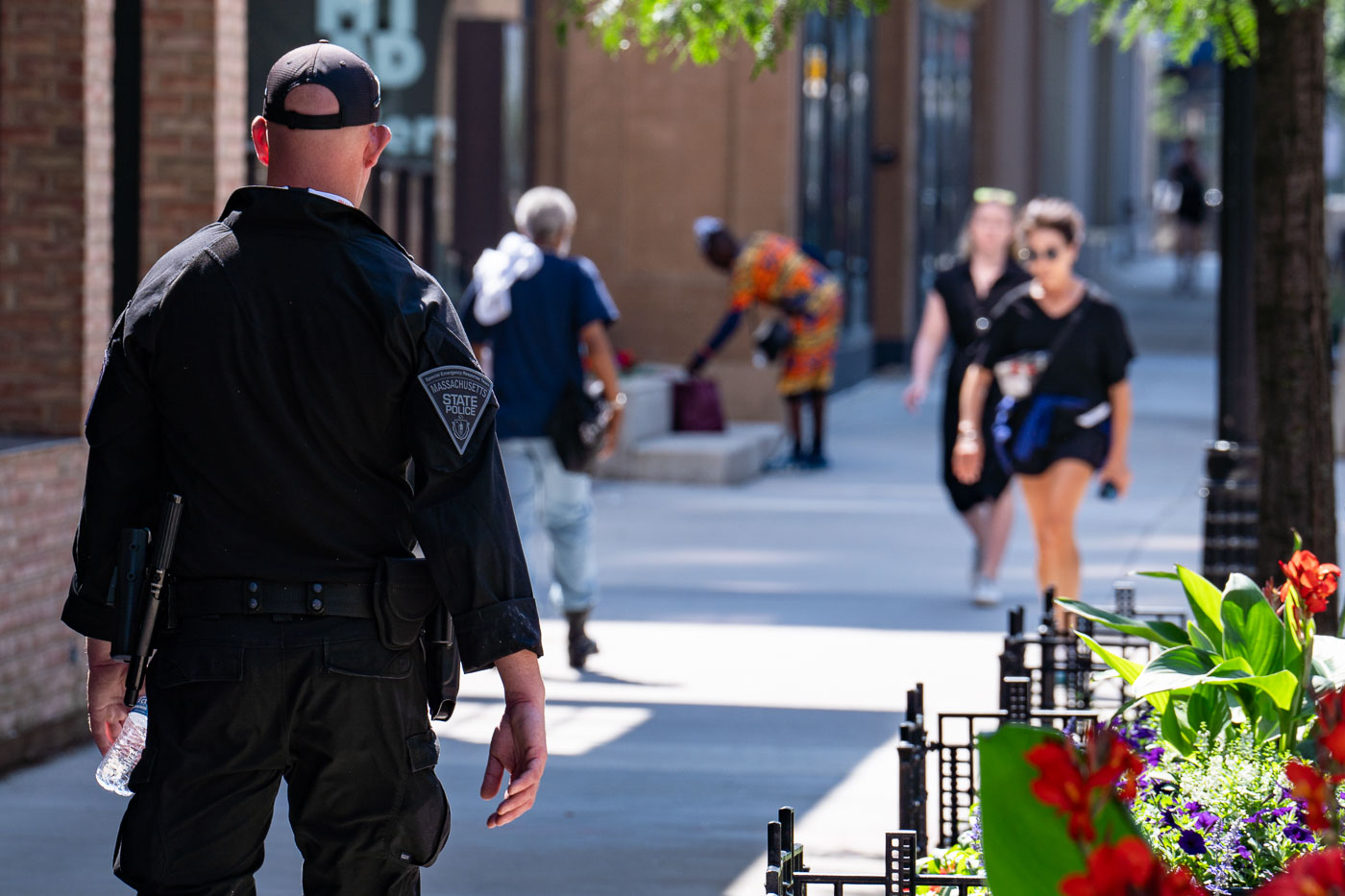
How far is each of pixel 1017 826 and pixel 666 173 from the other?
557 inches

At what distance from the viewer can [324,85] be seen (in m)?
3.31

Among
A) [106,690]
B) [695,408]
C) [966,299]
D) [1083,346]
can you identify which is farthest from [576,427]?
[695,408]

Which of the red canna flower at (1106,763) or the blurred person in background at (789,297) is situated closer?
the red canna flower at (1106,763)

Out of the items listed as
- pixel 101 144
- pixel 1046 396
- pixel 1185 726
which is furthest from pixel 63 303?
pixel 1185 726

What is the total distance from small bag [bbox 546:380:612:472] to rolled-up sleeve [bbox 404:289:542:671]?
458 cm

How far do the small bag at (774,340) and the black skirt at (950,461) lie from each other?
408 centimetres

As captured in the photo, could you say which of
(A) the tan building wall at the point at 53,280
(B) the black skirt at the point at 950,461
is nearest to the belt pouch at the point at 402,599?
(A) the tan building wall at the point at 53,280

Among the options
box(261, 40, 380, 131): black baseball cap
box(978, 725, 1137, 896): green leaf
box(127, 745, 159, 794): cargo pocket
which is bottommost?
box(127, 745, 159, 794): cargo pocket

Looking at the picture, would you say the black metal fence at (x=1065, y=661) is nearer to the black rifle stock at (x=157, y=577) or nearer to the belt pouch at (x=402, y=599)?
the belt pouch at (x=402, y=599)

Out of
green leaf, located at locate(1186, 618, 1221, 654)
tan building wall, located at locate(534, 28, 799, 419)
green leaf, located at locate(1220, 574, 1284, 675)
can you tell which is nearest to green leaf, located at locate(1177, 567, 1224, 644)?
green leaf, located at locate(1186, 618, 1221, 654)

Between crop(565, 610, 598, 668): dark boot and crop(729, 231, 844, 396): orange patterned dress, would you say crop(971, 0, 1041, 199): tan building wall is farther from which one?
crop(565, 610, 598, 668): dark boot

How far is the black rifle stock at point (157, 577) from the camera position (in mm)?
3244

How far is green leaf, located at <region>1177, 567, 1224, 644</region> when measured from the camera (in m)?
4.15

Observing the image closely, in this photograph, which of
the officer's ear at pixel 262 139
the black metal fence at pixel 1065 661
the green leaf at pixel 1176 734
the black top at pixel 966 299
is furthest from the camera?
the black top at pixel 966 299
